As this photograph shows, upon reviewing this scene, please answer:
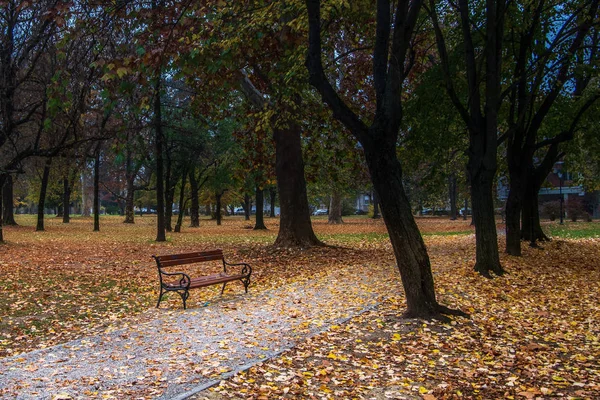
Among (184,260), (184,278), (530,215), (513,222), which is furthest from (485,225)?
(530,215)

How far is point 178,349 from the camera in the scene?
5.98m

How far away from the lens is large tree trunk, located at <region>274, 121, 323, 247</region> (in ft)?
55.9

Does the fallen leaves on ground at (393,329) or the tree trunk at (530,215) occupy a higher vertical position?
the tree trunk at (530,215)

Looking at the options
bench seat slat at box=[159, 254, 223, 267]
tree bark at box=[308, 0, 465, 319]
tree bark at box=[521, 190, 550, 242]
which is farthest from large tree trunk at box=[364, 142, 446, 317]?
tree bark at box=[521, 190, 550, 242]

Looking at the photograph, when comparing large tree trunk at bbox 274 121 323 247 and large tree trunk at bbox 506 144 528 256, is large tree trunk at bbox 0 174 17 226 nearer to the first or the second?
large tree trunk at bbox 274 121 323 247

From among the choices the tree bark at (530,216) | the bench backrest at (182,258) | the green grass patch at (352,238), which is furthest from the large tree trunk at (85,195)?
the bench backrest at (182,258)

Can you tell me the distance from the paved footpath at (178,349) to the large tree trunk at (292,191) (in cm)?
756

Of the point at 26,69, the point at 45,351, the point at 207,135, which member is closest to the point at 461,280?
the point at 45,351

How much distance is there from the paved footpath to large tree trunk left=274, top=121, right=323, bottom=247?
7.56m

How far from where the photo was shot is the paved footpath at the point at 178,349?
4.73 meters

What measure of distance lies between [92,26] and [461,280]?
840cm

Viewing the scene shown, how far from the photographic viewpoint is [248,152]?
19.0 metres

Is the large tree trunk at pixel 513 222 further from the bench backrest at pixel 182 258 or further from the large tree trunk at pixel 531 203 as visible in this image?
the bench backrest at pixel 182 258

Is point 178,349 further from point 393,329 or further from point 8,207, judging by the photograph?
point 8,207
